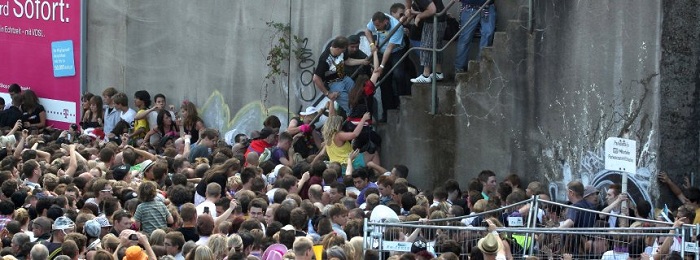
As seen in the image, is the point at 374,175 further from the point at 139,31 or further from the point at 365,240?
the point at 139,31

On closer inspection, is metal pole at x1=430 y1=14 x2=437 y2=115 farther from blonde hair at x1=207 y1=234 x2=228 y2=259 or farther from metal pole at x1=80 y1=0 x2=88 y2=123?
metal pole at x1=80 y1=0 x2=88 y2=123

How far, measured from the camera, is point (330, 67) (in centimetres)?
2081

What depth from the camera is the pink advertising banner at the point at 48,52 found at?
89.5 ft

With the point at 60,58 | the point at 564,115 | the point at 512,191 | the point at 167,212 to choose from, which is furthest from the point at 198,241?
the point at 60,58

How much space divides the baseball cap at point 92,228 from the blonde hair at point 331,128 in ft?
19.5

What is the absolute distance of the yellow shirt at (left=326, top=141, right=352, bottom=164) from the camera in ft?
64.1

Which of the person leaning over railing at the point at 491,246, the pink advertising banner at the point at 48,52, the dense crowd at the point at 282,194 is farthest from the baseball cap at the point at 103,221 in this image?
the pink advertising banner at the point at 48,52

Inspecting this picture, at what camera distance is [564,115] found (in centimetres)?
1755

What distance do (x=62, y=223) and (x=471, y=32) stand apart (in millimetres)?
7110

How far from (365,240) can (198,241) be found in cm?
191

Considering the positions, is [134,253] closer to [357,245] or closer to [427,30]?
[357,245]

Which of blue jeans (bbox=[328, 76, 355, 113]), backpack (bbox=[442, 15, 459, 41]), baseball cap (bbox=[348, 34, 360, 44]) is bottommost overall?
blue jeans (bbox=[328, 76, 355, 113])

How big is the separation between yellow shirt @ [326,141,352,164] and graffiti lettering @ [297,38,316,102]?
2.80 m

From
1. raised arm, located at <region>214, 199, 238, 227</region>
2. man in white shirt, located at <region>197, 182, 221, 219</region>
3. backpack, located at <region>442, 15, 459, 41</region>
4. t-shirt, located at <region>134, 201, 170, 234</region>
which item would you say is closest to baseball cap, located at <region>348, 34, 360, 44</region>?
backpack, located at <region>442, 15, 459, 41</region>
